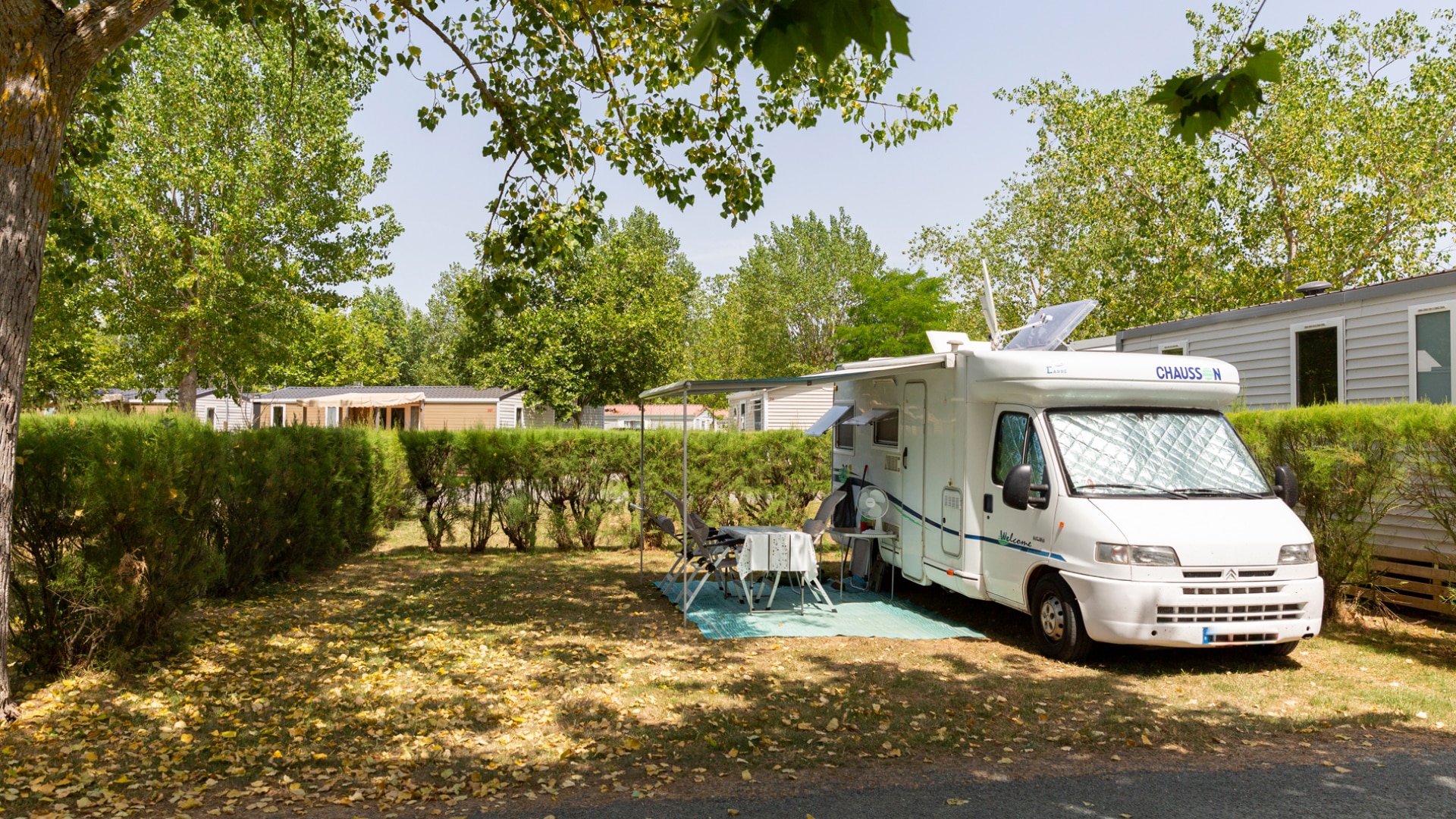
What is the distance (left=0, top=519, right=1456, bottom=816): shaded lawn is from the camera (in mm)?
4180

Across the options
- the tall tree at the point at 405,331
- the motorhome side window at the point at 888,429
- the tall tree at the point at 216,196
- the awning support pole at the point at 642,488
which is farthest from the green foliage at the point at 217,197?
the tall tree at the point at 405,331

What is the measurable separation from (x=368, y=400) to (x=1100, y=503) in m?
32.4

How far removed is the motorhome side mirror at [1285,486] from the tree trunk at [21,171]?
26.4ft

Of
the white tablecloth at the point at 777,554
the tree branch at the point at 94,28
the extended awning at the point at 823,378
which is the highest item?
the tree branch at the point at 94,28

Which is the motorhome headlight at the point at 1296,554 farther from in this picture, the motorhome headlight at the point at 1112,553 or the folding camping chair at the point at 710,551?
the folding camping chair at the point at 710,551

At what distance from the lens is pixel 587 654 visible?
21.8ft

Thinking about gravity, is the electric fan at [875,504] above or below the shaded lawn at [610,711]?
above

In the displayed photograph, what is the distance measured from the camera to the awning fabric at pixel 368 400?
34500 millimetres

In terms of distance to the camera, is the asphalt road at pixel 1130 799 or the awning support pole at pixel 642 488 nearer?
the asphalt road at pixel 1130 799

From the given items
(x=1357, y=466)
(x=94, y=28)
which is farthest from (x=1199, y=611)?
(x=94, y=28)

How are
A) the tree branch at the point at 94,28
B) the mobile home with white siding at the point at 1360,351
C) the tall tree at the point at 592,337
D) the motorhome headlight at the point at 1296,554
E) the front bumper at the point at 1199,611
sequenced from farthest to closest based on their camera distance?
the tall tree at the point at 592,337
the mobile home with white siding at the point at 1360,351
the motorhome headlight at the point at 1296,554
the front bumper at the point at 1199,611
the tree branch at the point at 94,28

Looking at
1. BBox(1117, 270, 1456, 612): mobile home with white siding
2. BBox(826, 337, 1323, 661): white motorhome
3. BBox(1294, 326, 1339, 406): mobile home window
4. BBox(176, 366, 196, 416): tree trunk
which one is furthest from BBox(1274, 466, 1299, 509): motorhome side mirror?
BBox(176, 366, 196, 416): tree trunk

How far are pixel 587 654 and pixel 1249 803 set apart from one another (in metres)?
4.21

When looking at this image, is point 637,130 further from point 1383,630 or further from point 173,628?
point 1383,630
